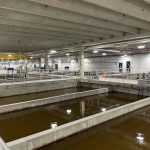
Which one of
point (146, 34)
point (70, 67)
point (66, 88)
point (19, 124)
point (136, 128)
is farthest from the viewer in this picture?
point (70, 67)

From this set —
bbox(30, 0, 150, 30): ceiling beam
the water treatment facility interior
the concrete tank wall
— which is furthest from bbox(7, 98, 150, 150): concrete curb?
the concrete tank wall

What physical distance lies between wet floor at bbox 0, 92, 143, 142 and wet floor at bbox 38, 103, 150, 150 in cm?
93

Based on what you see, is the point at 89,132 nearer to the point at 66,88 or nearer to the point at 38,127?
the point at 38,127

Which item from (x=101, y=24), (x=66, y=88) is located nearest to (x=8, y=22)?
(x=101, y=24)

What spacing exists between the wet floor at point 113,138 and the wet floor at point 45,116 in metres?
0.93

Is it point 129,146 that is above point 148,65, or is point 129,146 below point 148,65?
below

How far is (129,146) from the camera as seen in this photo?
3.20 m

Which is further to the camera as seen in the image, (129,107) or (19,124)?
(129,107)

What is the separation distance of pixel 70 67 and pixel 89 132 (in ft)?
64.3

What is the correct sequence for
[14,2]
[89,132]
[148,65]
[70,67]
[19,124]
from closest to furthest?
1. [14,2]
2. [89,132]
3. [19,124]
4. [148,65]
5. [70,67]

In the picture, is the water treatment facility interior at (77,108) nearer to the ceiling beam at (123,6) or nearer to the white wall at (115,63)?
the ceiling beam at (123,6)

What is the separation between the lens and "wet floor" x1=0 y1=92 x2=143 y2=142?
403 cm

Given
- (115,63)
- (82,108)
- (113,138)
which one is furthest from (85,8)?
(115,63)

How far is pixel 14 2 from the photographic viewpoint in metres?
3.52
